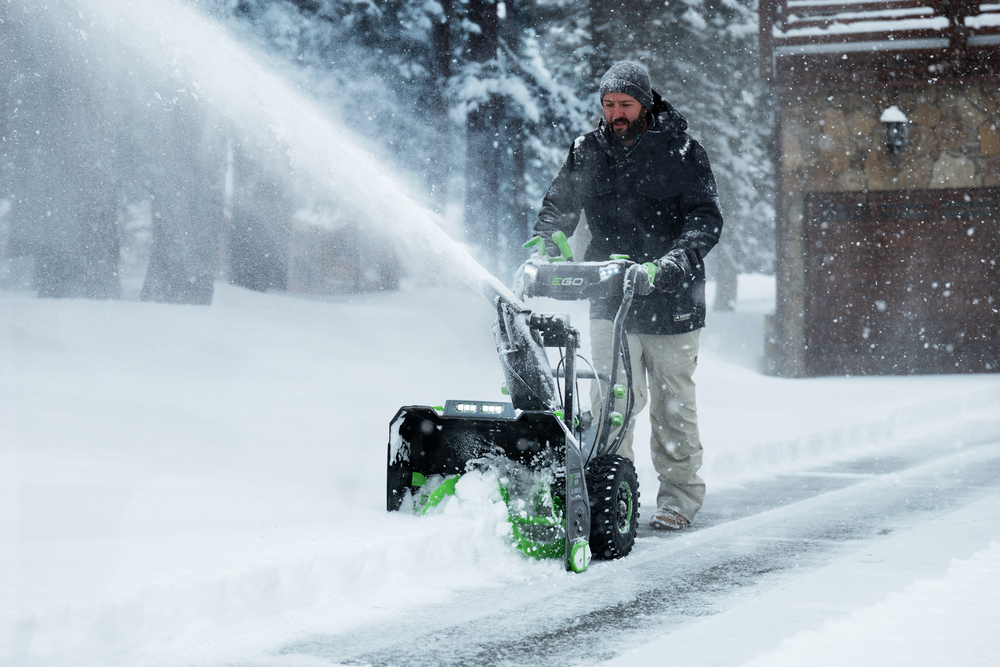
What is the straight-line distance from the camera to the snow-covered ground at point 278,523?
9.54 feet

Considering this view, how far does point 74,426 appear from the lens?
254 inches

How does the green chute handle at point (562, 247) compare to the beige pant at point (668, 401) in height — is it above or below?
above

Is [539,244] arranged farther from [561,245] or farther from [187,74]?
[187,74]

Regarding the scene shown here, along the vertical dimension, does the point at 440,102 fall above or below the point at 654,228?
above

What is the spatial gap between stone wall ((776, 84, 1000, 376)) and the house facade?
17mm

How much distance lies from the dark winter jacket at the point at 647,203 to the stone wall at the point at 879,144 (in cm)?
968

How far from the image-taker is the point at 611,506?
402cm

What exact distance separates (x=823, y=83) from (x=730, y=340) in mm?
5219

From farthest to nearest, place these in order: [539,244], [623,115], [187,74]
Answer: [187,74], [623,115], [539,244]

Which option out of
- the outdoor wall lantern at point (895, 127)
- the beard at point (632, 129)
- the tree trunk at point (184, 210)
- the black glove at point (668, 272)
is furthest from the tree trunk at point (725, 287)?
the black glove at point (668, 272)

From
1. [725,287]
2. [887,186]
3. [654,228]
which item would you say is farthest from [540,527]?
[725,287]

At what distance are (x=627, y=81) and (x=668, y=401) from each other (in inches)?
58.8

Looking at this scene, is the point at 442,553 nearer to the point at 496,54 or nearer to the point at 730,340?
the point at 496,54

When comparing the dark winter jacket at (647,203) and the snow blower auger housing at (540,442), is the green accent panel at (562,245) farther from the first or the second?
the dark winter jacket at (647,203)
